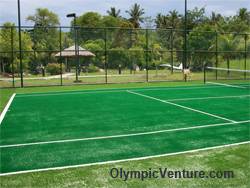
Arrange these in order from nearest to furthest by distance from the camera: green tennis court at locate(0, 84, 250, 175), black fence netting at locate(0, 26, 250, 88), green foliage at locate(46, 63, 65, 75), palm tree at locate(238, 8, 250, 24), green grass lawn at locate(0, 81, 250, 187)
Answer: green grass lawn at locate(0, 81, 250, 187), green tennis court at locate(0, 84, 250, 175), black fence netting at locate(0, 26, 250, 88), green foliage at locate(46, 63, 65, 75), palm tree at locate(238, 8, 250, 24)

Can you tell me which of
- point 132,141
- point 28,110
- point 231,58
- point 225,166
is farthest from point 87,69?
point 225,166

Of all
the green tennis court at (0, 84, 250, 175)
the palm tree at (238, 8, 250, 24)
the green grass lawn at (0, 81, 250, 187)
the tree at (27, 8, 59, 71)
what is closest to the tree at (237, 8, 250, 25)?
the palm tree at (238, 8, 250, 24)

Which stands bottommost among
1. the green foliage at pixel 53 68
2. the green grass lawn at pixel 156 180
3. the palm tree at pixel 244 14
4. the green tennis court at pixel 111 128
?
the green grass lawn at pixel 156 180

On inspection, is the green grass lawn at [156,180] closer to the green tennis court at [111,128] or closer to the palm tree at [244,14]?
the green tennis court at [111,128]

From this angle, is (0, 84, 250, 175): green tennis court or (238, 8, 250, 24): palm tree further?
(238, 8, 250, 24): palm tree

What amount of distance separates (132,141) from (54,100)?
7646mm

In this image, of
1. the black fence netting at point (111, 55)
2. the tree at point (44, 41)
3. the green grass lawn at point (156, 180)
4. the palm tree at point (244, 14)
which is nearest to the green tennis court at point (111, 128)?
the green grass lawn at point (156, 180)

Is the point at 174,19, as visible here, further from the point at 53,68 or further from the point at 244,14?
the point at 53,68

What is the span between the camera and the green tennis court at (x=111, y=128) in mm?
6578

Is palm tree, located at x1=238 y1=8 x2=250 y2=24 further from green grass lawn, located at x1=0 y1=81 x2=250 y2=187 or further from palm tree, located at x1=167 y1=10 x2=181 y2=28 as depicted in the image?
green grass lawn, located at x1=0 y1=81 x2=250 y2=187

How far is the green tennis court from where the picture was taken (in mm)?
6578

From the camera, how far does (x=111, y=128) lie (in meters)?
9.02

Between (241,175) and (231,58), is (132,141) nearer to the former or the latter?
(241,175)

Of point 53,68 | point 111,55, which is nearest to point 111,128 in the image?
point 111,55
